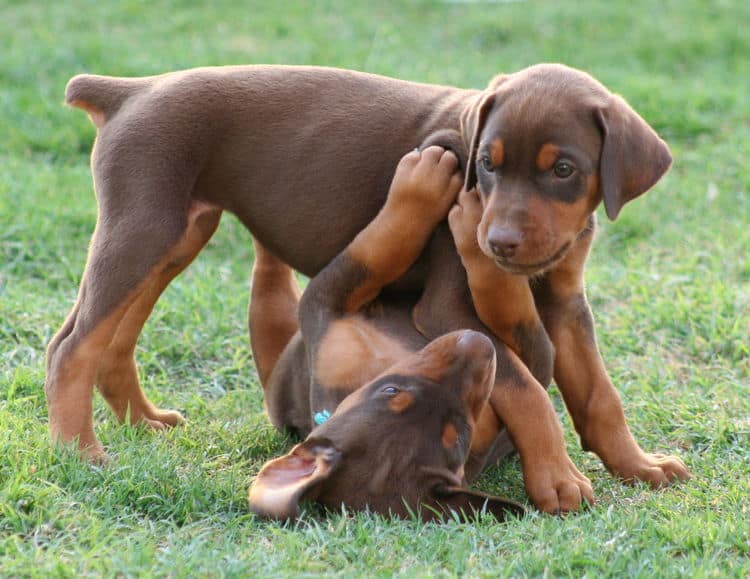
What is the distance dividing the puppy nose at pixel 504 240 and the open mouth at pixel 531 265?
7 centimetres

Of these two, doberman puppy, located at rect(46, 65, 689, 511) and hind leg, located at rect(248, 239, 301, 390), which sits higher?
doberman puppy, located at rect(46, 65, 689, 511)

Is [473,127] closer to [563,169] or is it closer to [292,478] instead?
[563,169]

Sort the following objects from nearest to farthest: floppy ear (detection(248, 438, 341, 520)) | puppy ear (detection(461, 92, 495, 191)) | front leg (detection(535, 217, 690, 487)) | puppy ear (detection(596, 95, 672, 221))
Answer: floppy ear (detection(248, 438, 341, 520))
puppy ear (detection(596, 95, 672, 221))
puppy ear (detection(461, 92, 495, 191))
front leg (detection(535, 217, 690, 487))

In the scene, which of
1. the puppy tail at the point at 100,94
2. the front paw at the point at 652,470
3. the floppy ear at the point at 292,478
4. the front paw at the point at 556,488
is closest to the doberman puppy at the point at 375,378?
the floppy ear at the point at 292,478

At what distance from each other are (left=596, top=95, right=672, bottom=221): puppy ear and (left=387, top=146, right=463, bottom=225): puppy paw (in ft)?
2.12

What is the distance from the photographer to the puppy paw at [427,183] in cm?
474

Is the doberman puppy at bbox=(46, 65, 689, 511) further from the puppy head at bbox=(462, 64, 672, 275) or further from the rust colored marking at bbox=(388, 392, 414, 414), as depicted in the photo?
the rust colored marking at bbox=(388, 392, 414, 414)

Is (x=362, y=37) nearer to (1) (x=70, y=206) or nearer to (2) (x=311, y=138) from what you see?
(1) (x=70, y=206)

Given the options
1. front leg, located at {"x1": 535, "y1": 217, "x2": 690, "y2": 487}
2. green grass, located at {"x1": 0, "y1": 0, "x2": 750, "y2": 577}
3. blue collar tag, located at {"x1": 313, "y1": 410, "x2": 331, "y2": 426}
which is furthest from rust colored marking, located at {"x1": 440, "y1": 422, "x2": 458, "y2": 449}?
front leg, located at {"x1": 535, "y1": 217, "x2": 690, "y2": 487}

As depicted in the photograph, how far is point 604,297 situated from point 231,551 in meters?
3.57

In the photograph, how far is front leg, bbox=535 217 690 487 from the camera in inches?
192

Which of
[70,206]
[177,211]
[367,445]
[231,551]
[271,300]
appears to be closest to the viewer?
[231,551]

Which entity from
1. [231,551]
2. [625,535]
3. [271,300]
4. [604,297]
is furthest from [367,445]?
[604,297]

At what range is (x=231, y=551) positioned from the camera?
3871mm
